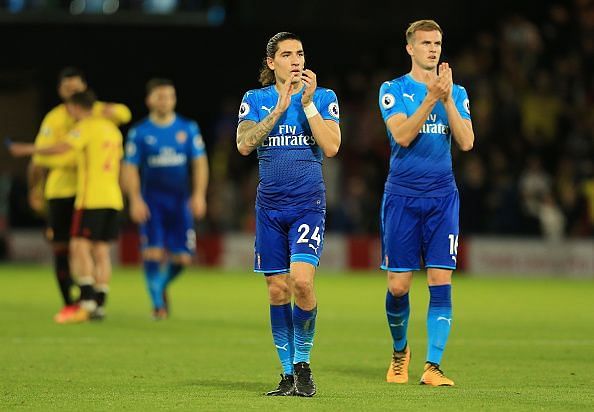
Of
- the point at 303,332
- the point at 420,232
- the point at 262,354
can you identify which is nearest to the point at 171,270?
the point at 262,354

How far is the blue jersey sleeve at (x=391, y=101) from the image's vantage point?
9.48 meters

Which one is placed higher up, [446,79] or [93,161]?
[446,79]

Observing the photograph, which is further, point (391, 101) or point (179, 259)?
point (179, 259)

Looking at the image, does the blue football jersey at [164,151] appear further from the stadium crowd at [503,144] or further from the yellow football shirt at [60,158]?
the stadium crowd at [503,144]

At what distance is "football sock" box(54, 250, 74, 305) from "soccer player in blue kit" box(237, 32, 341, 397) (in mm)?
5950

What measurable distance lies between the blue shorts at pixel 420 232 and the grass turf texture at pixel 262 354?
0.84 metres

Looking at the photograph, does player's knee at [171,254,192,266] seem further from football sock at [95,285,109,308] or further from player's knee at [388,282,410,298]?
player's knee at [388,282,410,298]

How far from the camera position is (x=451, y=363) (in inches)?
421

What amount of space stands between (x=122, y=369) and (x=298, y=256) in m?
2.09

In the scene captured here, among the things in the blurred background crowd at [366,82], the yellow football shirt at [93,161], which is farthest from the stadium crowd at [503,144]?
the yellow football shirt at [93,161]

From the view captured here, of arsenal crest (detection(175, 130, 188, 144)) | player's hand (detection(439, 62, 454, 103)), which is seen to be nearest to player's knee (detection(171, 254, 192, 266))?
arsenal crest (detection(175, 130, 188, 144))

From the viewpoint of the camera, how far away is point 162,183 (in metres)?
14.9

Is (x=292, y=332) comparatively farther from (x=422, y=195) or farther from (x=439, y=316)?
(x=422, y=195)

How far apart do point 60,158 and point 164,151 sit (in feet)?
Answer: 3.63
